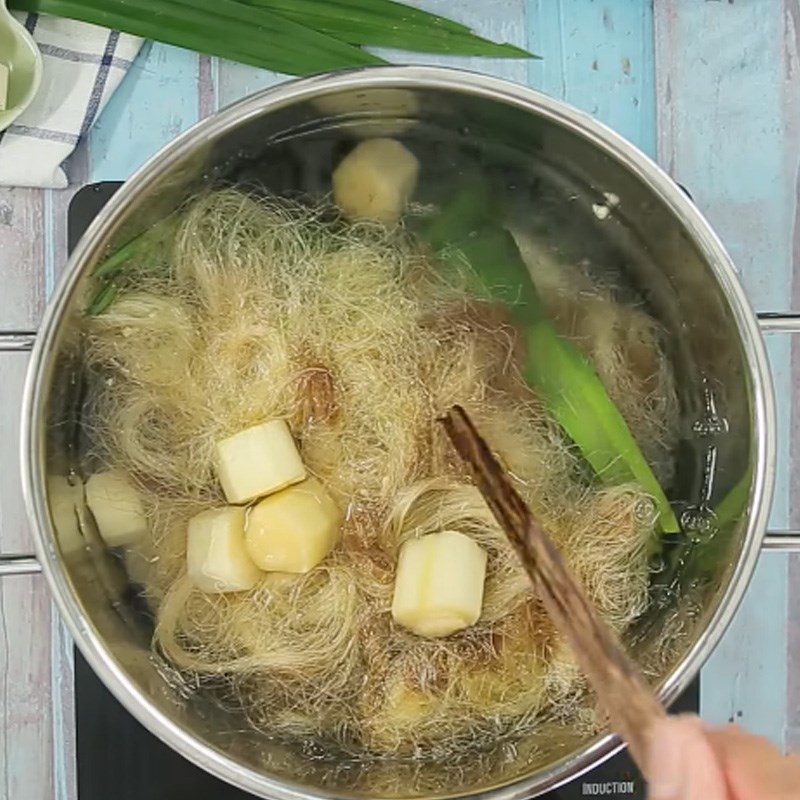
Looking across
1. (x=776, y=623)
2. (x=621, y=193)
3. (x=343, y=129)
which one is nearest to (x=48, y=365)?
(x=343, y=129)

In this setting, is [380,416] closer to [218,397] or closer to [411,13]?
[218,397]

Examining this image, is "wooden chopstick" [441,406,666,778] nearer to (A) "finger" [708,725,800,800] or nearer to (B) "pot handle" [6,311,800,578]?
(A) "finger" [708,725,800,800]

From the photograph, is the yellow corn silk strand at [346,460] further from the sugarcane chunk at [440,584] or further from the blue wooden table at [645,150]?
the blue wooden table at [645,150]

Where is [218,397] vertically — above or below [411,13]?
below

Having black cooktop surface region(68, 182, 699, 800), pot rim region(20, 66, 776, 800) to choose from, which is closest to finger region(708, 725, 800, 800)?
pot rim region(20, 66, 776, 800)

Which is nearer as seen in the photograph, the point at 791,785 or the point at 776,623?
the point at 791,785

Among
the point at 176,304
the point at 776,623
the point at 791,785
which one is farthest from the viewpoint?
the point at 776,623

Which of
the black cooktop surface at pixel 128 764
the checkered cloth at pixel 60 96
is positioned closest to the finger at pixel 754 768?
the black cooktop surface at pixel 128 764

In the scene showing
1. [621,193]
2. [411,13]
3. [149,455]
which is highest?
[411,13]
